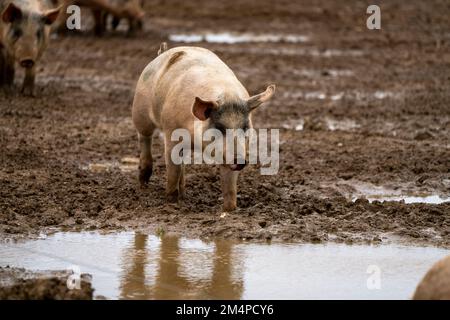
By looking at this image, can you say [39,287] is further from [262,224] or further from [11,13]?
[11,13]

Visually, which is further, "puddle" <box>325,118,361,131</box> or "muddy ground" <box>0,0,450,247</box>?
"puddle" <box>325,118,361,131</box>

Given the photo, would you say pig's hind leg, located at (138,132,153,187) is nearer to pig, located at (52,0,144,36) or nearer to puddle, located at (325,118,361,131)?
puddle, located at (325,118,361,131)

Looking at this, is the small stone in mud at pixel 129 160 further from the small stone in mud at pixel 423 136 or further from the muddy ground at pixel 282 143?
the small stone in mud at pixel 423 136

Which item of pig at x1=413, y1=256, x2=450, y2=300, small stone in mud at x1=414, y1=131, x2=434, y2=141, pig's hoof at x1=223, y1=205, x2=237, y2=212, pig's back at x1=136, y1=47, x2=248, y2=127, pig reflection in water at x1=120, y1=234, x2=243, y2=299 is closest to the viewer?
pig at x1=413, y1=256, x2=450, y2=300

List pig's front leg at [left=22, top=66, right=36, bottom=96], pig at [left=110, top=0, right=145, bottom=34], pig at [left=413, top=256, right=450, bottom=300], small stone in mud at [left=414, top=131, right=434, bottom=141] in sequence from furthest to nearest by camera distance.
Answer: pig at [left=110, top=0, right=145, bottom=34], pig's front leg at [left=22, top=66, right=36, bottom=96], small stone in mud at [left=414, top=131, right=434, bottom=141], pig at [left=413, top=256, right=450, bottom=300]

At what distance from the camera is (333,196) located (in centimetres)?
917

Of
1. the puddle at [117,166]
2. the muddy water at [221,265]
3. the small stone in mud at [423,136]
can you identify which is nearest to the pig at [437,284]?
the muddy water at [221,265]

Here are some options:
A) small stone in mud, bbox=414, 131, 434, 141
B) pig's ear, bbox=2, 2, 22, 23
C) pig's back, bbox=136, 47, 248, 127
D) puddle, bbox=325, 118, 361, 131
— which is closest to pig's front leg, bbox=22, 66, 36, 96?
pig's ear, bbox=2, 2, 22, 23

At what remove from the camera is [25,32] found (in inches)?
500

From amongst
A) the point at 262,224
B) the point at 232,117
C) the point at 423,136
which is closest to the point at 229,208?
the point at 262,224

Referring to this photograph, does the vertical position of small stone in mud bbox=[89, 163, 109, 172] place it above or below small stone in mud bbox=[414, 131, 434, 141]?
below

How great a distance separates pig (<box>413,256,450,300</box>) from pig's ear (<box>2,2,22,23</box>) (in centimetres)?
804

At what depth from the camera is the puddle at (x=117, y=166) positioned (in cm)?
1000

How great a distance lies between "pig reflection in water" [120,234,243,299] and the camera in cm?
650
